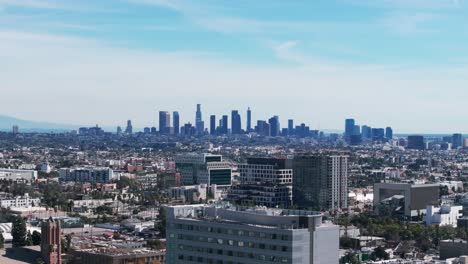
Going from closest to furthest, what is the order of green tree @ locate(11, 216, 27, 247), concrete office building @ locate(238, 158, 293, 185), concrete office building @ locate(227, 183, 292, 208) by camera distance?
1. green tree @ locate(11, 216, 27, 247)
2. concrete office building @ locate(227, 183, 292, 208)
3. concrete office building @ locate(238, 158, 293, 185)

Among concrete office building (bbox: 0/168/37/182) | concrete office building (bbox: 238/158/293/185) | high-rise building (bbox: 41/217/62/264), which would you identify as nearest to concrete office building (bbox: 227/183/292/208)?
concrete office building (bbox: 238/158/293/185)

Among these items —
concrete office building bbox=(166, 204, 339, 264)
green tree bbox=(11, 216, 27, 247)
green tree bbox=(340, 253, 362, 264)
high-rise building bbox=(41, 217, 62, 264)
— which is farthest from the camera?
green tree bbox=(11, 216, 27, 247)

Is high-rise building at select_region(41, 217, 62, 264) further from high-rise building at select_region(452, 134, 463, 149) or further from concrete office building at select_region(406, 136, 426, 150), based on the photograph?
high-rise building at select_region(452, 134, 463, 149)

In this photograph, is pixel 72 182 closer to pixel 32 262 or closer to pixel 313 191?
pixel 313 191

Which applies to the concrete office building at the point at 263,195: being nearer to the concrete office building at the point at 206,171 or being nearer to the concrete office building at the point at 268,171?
the concrete office building at the point at 268,171

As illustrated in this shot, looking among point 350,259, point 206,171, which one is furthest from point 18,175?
point 350,259

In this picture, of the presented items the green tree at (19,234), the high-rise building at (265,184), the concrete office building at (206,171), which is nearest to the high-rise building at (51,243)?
the green tree at (19,234)

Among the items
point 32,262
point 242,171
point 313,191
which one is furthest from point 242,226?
point 242,171
